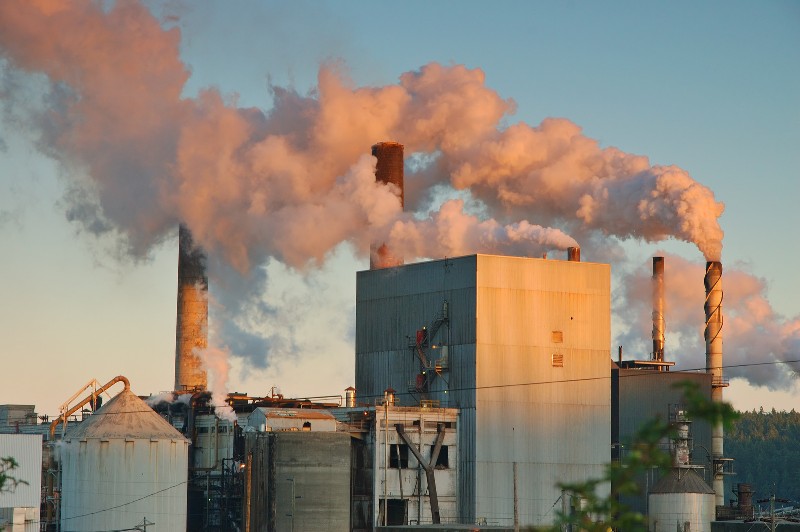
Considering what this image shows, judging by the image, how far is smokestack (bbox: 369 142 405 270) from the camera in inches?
2936

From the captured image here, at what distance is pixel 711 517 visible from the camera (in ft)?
209

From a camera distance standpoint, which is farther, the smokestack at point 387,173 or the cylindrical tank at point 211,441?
the smokestack at point 387,173

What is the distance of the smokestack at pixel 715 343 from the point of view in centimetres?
7850

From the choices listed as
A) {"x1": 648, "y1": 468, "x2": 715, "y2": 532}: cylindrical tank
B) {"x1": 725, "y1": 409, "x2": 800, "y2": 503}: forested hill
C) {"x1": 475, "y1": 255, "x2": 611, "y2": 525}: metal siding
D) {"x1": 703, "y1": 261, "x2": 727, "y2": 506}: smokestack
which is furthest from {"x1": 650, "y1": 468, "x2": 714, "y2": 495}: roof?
{"x1": 725, "y1": 409, "x2": 800, "y2": 503}: forested hill

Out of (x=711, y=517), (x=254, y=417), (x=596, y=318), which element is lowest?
(x=711, y=517)

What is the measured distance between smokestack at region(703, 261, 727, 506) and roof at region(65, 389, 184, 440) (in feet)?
107

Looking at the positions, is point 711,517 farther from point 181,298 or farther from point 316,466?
point 181,298

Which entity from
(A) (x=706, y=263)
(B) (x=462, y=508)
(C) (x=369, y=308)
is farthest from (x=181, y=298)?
(A) (x=706, y=263)

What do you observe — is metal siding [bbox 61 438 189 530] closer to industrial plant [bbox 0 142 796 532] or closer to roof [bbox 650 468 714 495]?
industrial plant [bbox 0 142 796 532]

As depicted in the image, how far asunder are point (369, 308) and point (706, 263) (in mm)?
20396

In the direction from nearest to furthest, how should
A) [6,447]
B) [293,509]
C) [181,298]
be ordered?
[6,447] → [293,509] → [181,298]

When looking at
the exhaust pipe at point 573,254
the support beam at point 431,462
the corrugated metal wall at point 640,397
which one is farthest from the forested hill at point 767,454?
the support beam at point 431,462

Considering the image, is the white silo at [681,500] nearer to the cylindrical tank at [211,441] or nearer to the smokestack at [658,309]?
the smokestack at [658,309]

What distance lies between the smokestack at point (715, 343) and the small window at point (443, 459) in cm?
2058
